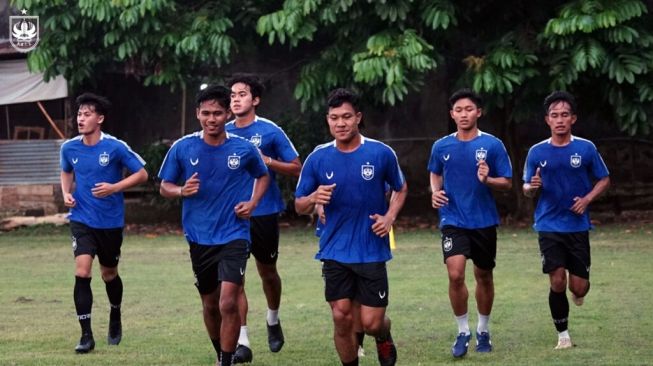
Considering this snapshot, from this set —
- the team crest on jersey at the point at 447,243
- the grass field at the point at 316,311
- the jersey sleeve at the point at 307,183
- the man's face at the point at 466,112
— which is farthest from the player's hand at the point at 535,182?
the jersey sleeve at the point at 307,183

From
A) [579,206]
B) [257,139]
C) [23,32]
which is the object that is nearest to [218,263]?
[257,139]

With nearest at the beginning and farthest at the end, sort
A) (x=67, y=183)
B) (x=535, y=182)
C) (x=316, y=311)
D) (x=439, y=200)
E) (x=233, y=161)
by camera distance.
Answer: (x=233, y=161) → (x=439, y=200) → (x=535, y=182) → (x=67, y=183) → (x=316, y=311)

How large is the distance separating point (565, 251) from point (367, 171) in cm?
269

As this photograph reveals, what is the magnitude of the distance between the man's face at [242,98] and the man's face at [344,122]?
7.65 feet

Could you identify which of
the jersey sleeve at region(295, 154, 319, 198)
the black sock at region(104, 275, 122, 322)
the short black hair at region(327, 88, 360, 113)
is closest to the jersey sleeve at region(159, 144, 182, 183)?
the jersey sleeve at region(295, 154, 319, 198)

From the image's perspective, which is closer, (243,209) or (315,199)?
(315,199)

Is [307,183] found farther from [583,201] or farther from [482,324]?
[583,201]

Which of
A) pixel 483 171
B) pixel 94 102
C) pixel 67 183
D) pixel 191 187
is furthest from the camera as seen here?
pixel 67 183

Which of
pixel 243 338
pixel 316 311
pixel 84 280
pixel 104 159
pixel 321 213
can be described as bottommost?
pixel 316 311

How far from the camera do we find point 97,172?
11.7 meters

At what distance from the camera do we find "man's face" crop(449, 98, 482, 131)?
36.3 ft

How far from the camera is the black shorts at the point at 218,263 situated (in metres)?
9.73

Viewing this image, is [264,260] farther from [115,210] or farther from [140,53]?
[140,53]

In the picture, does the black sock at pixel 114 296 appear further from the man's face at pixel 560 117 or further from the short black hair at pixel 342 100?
the man's face at pixel 560 117
